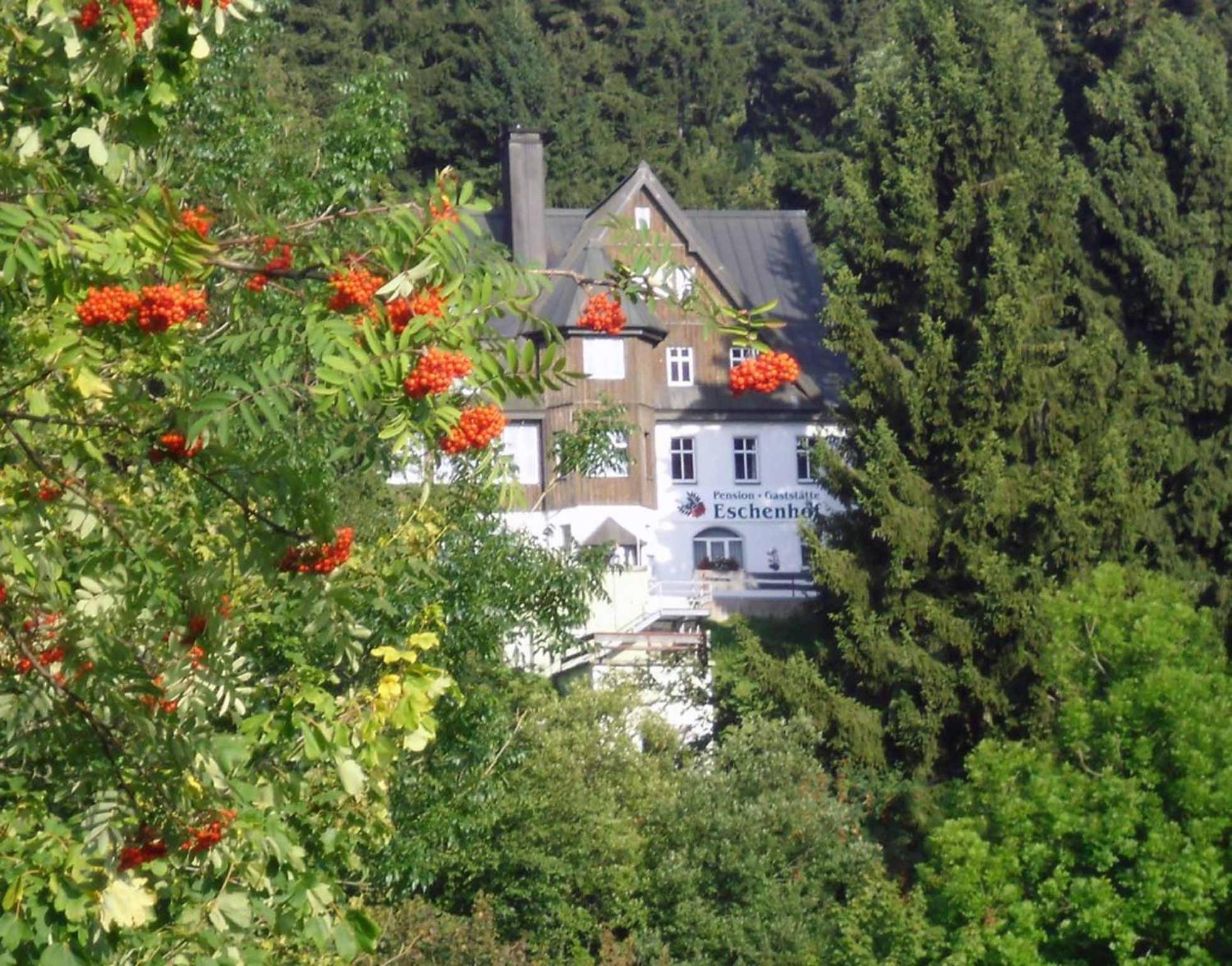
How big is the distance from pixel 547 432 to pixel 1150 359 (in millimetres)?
13571

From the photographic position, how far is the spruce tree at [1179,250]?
30.7 meters

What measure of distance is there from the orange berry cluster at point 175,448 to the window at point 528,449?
1355 inches

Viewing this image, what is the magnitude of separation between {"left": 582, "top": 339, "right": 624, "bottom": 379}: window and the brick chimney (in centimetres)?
231

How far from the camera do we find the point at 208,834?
537 centimetres

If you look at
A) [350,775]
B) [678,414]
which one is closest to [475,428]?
[350,775]

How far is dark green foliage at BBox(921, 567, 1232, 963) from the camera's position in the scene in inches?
800

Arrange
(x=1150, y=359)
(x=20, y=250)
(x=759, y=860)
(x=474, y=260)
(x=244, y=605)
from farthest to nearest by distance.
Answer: (x=1150, y=359), (x=759, y=860), (x=244, y=605), (x=474, y=260), (x=20, y=250)

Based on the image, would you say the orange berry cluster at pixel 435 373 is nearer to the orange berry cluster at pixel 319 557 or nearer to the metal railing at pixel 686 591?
the orange berry cluster at pixel 319 557

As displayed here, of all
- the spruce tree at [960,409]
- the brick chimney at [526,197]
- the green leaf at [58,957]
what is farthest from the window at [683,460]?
the green leaf at [58,957]

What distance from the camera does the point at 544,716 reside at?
77.3ft

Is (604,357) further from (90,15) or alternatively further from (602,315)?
(90,15)

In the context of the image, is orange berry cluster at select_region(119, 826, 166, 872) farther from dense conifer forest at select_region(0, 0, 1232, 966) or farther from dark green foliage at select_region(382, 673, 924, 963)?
dark green foliage at select_region(382, 673, 924, 963)

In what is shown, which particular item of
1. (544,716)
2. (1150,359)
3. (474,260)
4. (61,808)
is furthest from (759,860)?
(474,260)

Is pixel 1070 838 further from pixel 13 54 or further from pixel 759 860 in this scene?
pixel 13 54
